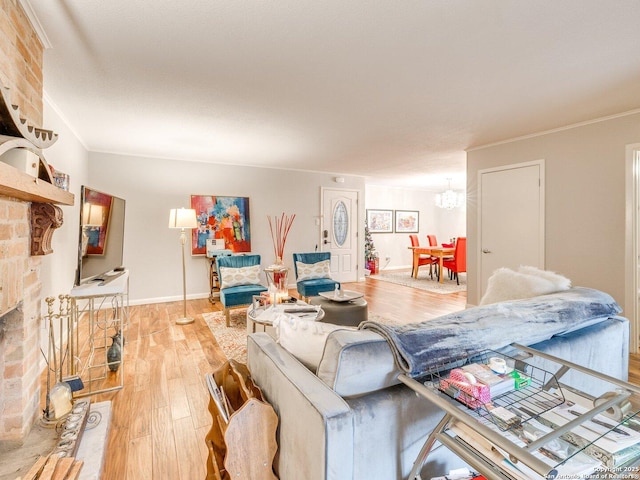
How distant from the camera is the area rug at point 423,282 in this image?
6219mm

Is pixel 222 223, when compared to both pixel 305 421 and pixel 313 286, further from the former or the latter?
pixel 305 421

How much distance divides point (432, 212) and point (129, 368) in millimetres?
8997

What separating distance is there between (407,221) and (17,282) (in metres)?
8.86

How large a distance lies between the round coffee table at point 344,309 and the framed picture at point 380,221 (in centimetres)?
540

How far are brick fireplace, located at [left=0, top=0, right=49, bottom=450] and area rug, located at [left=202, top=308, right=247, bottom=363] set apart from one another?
4.91ft

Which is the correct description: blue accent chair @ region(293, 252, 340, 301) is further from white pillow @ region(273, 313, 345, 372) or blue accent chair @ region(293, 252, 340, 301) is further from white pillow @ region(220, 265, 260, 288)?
white pillow @ region(273, 313, 345, 372)

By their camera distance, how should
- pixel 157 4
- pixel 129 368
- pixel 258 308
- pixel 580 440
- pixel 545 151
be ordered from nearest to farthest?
pixel 580 440 < pixel 157 4 < pixel 129 368 < pixel 258 308 < pixel 545 151

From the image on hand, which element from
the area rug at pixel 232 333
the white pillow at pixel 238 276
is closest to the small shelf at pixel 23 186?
the area rug at pixel 232 333

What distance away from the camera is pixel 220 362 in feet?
9.52

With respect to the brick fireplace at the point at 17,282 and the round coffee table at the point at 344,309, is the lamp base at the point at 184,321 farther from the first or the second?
the brick fireplace at the point at 17,282

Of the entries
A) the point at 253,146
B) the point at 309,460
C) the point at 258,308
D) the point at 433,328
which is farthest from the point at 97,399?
the point at 253,146

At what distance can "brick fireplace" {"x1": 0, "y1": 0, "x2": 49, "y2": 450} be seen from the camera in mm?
1463

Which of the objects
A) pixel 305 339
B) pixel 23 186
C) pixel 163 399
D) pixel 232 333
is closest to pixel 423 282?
pixel 232 333

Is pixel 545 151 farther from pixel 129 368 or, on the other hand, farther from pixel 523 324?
pixel 129 368
